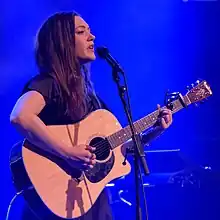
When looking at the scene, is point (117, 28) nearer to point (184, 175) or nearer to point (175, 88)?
point (175, 88)

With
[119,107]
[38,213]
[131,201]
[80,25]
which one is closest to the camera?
[38,213]

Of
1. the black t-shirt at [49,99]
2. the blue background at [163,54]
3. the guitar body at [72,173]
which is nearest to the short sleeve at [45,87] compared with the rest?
the black t-shirt at [49,99]

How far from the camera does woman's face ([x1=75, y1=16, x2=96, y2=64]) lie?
2557mm

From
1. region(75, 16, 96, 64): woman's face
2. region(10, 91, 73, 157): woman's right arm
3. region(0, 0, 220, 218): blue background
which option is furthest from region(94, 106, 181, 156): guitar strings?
region(0, 0, 220, 218): blue background

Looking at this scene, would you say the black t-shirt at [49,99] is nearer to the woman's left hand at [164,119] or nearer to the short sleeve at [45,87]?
the short sleeve at [45,87]

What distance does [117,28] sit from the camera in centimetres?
535

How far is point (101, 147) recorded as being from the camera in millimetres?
2559

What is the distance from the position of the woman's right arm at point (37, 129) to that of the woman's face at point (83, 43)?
1.11 feet

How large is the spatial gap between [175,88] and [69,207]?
3.30 meters

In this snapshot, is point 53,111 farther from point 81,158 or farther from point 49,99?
point 81,158

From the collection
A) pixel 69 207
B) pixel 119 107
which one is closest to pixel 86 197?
pixel 69 207

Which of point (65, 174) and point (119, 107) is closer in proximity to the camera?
point (65, 174)

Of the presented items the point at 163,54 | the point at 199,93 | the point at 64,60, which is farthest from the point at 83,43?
the point at 163,54

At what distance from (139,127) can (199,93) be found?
48 centimetres
